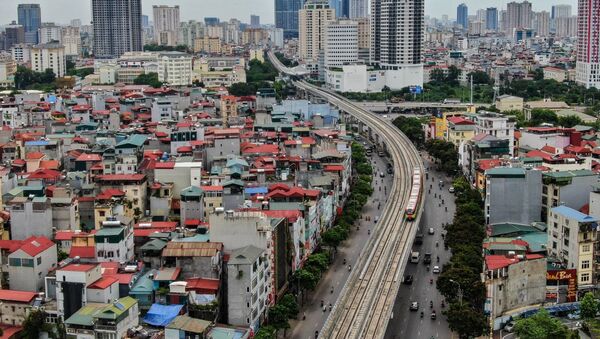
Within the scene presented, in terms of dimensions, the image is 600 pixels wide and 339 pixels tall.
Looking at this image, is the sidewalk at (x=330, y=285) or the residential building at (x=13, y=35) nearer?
the sidewalk at (x=330, y=285)

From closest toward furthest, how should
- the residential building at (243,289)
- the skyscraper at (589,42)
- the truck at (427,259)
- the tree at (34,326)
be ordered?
the tree at (34,326) → the residential building at (243,289) → the truck at (427,259) → the skyscraper at (589,42)

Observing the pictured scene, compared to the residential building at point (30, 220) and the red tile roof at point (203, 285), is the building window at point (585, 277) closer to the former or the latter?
the red tile roof at point (203, 285)

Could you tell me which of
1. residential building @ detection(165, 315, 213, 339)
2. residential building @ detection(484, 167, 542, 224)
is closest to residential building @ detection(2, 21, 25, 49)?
residential building @ detection(484, 167, 542, 224)

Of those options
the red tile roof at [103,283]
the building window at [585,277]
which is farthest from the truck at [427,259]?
the red tile roof at [103,283]

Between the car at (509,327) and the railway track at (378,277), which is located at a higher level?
the railway track at (378,277)

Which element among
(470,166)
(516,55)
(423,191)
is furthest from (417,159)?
(516,55)

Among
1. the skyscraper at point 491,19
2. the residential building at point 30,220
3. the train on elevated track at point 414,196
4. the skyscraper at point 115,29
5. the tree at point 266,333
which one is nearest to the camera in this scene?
the tree at point 266,333

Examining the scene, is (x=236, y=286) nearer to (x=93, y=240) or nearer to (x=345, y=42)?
(x=93, y=240)
